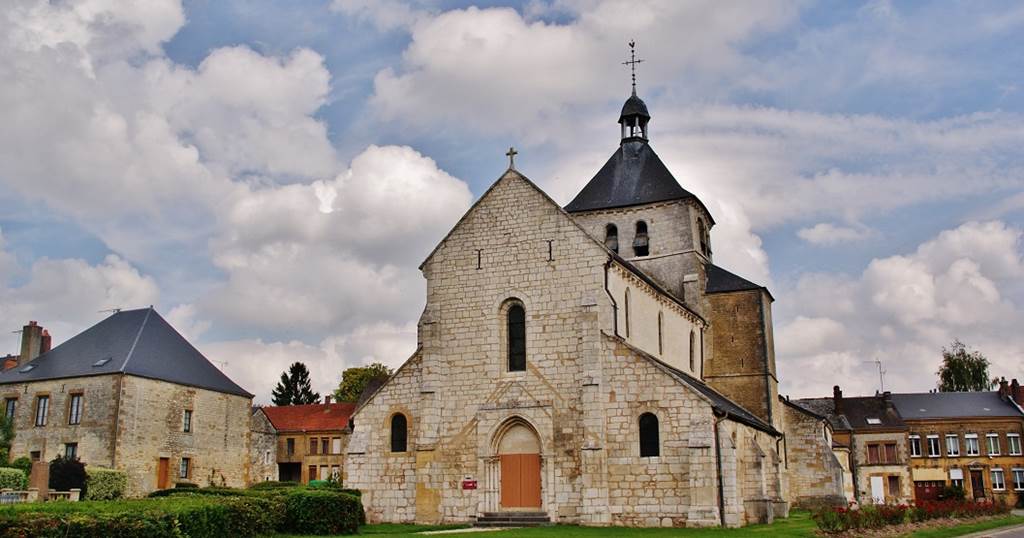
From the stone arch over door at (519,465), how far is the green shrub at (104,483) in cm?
1649

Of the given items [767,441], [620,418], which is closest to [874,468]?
[767,441]

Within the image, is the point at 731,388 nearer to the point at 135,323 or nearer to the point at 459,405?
the point at 459,405

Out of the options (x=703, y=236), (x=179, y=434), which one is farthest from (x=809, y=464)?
(x=179, y=434)

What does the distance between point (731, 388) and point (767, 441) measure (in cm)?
493

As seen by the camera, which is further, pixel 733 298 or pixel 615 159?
pixel 615 159

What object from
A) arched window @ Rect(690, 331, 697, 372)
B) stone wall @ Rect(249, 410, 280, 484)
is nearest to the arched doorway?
arched window @ Rect(690, 331, 697, 372)

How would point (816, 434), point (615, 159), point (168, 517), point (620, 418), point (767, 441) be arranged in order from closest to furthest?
point (168, 517) < point (620, 418) < point (767, 441) < point (816, 434) < point (615, 159)

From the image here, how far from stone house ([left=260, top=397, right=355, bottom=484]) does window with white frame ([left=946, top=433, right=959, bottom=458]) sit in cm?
3740

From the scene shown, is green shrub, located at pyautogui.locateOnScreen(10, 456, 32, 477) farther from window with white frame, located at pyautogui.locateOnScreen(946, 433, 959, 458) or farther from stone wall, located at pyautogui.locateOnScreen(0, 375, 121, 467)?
window with white frame, located at pyautogui.locateOnScreen(946, 433, 959, 458)

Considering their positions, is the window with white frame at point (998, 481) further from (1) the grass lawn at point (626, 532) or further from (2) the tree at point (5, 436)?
(2) the tree at point (5, 436)

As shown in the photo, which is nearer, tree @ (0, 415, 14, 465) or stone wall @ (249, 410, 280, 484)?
tree @ (0, 415, 14, 465)

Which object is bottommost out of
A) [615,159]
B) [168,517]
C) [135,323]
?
[168,517]

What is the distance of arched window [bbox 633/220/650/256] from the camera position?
36938 millimetres

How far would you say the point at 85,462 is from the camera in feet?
120
